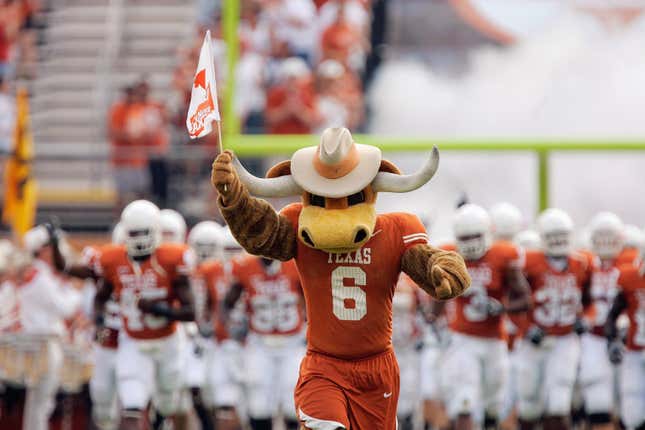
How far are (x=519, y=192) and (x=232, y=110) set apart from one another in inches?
109

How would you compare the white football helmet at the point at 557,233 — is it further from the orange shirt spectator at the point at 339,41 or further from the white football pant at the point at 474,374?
the orange shirt spectator at the point at 339,41

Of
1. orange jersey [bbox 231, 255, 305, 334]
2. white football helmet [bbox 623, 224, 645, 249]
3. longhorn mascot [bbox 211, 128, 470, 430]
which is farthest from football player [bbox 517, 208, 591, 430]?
longhorn mascot [bbox 211, 128, 470, 430]

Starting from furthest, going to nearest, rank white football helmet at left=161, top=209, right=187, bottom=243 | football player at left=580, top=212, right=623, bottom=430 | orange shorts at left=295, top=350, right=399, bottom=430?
white football helmet at left=161, top=209, right=187, bottom=243, football player at left=580, top=212, right=623, bottom=430, orange shorts at left=295, top=350, right=399, bottom=430

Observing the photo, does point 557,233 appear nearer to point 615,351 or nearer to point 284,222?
point 615,351

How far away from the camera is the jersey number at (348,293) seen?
7188 mm

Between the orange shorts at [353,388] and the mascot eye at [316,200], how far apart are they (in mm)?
719

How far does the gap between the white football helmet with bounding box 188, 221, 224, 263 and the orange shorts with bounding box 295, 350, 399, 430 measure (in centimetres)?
480

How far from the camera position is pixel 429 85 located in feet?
45.7

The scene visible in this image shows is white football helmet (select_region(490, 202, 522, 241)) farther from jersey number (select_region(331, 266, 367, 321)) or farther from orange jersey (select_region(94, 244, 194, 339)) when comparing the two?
A: jersey number (select_region(331, 266, 367, 321))

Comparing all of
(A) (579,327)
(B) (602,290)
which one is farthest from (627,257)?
(A) (579,327)

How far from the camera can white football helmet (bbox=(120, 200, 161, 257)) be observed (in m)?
9.95

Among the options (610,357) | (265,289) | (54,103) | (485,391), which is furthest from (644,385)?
(54,103)

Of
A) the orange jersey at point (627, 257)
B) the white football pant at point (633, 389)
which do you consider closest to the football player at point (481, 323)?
the white football pant at point (633, 389)

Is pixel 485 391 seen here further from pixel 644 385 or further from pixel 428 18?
pixel 428 18
